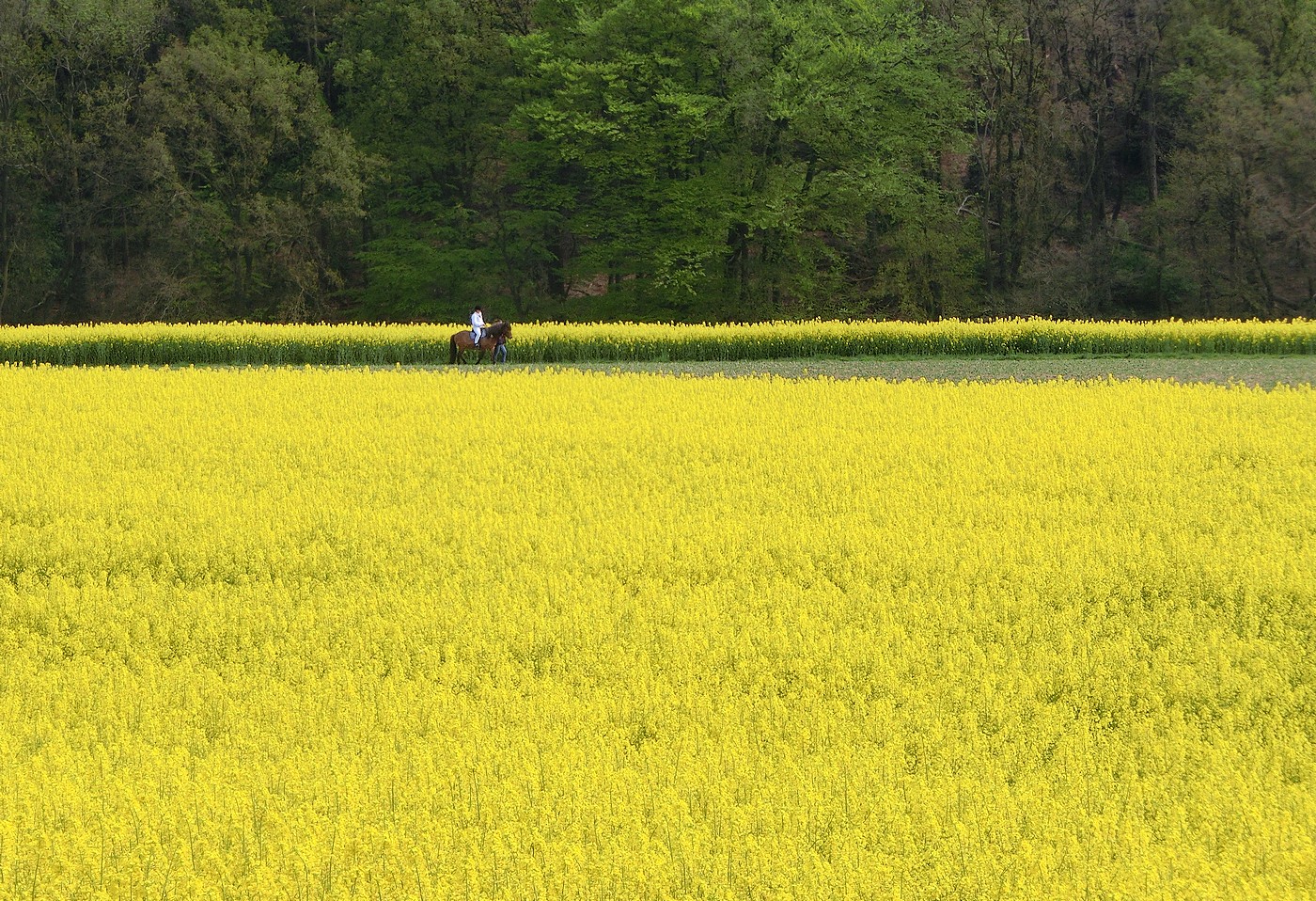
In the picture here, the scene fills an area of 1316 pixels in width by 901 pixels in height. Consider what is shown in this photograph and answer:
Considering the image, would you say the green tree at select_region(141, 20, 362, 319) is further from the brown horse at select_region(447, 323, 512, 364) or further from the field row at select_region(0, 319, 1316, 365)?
the brown horse at select_region(447, 323, 512, 364)

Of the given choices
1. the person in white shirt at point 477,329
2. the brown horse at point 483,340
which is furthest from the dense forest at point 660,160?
the person in white shirt at point 477,329

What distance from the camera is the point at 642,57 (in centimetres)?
4628

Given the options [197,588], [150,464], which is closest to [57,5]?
[150,464]

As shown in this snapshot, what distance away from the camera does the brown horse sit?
92.1ft

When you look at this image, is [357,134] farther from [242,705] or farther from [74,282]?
[242,705]

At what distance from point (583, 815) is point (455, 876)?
2.09 ft

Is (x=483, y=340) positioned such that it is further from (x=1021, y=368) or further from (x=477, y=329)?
(x=1021, y=368)

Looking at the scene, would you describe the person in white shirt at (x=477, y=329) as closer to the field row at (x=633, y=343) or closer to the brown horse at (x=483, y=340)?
the brown horse at (x=483, y=340)

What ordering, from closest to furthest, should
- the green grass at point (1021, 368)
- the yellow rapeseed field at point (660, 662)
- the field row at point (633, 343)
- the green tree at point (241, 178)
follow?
the yellow rapeseed field at point (660, 662)
the green grass at point (1021, 368)
the field row at point (633, 343)
the green tree at point (241, 178)

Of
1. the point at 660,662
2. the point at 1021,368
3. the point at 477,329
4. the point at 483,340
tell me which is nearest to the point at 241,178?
the point at 477,329

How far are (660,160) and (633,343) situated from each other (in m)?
16.9

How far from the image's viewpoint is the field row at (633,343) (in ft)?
103

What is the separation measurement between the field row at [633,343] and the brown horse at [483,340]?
84.1 inches

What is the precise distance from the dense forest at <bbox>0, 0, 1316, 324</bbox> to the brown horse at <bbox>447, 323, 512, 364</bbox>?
53.8 feet
